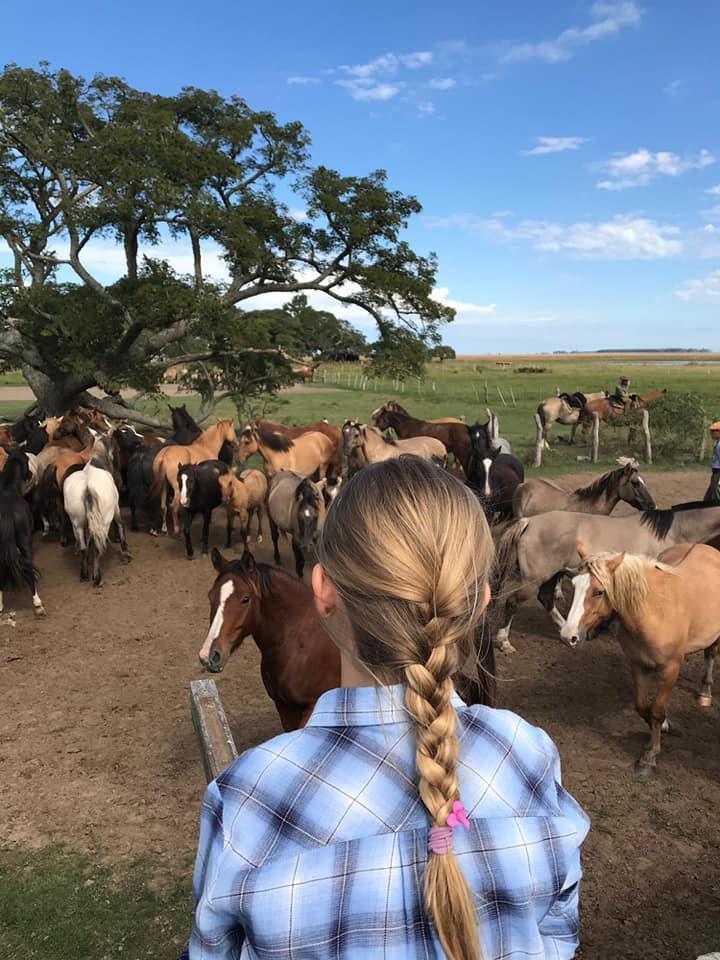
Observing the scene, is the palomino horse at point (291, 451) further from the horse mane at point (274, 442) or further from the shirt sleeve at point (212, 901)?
the shirt sleeve at point (212, 901)

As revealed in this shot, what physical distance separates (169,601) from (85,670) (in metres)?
1.96

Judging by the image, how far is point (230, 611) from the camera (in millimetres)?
3998

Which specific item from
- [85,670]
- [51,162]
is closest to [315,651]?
[85,670]

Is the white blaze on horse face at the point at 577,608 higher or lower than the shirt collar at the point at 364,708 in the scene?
lower

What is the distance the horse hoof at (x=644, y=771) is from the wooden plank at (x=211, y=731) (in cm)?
287

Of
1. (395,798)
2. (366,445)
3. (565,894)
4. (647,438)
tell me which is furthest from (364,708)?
(647,438)

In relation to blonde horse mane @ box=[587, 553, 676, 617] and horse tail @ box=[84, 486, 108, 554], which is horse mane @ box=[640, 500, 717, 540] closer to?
blonde horse mane @ box=[587, 553, 676, 617]

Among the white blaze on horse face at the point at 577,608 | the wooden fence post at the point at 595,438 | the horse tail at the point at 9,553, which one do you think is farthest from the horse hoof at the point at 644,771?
the wooden fence post at the point at 595,438

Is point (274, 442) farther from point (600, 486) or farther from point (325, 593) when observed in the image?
point (325, 593)

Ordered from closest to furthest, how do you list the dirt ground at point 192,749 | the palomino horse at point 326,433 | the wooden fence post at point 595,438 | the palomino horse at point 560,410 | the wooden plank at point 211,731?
the wooden plank at point 211,731, the dirt ground at point 192,749, the palomino horse at point 326,433, the wooden fence post at point 595,438, the palomino horse at point 560,410

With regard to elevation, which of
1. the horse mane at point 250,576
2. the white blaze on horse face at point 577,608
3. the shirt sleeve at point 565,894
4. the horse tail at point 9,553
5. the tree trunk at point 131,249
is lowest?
the horse tail at point 9,553

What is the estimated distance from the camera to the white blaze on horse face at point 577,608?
14.9ft

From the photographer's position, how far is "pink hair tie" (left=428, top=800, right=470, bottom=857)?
3.09 feet

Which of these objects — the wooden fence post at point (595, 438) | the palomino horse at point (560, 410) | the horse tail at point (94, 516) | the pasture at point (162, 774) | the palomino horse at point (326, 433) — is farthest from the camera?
the palomino horse at point (560, 410)
